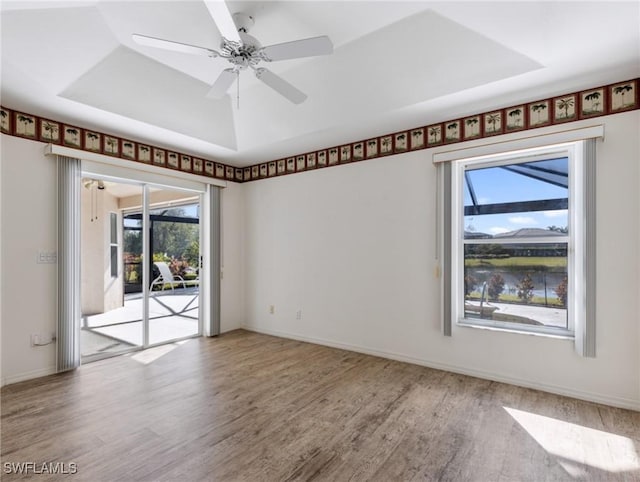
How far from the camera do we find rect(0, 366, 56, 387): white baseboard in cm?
301

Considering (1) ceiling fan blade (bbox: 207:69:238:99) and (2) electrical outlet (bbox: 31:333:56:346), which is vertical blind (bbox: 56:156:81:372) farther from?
(1) ceiling fan blade (bbox: 207:69:238:99)

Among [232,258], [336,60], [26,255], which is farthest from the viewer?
[232,258]

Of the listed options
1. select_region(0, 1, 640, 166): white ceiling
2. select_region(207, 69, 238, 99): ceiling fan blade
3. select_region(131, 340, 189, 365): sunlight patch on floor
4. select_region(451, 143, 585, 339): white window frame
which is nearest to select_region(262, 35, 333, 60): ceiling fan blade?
select_region(207, 69, 238, 99): ceiling fan blade

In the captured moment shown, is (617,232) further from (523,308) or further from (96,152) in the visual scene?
(96,152)

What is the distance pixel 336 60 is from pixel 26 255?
11.6 feet

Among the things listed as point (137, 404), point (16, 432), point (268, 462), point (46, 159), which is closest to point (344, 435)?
point (268, 462)

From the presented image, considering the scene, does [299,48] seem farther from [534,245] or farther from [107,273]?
[107,273]

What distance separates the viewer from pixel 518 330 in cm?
309

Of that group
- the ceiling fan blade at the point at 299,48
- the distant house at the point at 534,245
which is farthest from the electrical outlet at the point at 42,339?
the distant house at the point at 534,245

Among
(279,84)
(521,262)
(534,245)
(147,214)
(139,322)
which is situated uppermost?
(279,84)

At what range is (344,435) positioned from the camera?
2234mm

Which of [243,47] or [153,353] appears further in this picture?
[153,353]

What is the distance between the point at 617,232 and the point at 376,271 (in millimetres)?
2193

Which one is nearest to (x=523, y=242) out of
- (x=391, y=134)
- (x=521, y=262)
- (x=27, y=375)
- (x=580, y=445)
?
(x=521, y=262)
